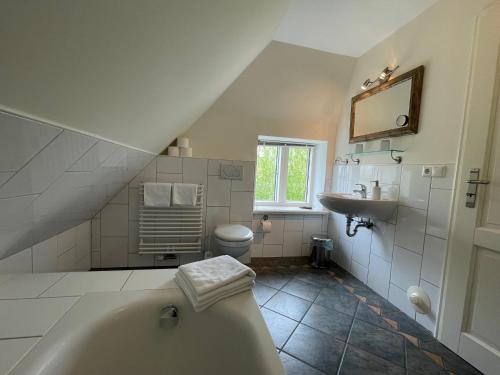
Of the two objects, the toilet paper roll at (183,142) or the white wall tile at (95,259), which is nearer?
the white wall tile at (95,259)

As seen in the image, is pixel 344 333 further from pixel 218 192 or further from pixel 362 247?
pixel 218 192

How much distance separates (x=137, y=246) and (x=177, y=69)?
1.92 metres

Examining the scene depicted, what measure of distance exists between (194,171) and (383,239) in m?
1.83

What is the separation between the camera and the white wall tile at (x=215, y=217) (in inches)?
91.8

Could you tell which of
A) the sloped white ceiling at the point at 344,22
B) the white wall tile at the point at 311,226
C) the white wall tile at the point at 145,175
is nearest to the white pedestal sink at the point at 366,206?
the white wall tile at the point at 311,226

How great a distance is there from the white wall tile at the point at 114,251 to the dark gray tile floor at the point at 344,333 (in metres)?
1.33

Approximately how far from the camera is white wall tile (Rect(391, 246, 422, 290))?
1597 millimetres

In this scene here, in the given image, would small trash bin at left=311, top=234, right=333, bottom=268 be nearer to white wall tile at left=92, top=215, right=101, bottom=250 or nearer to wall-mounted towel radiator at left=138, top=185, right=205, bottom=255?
wall-mounted towel radiator at left=138, top=185, right=205, bottom=255

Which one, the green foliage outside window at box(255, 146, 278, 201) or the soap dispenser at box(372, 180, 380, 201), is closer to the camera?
the soap dispenser at box(372, 180, 380, 201)

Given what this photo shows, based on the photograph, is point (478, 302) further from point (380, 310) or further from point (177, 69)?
point (177, 69)

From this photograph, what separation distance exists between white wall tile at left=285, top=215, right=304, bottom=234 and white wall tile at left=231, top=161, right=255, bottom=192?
61 centimetres

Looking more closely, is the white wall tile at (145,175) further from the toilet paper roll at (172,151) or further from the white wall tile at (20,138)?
the white wall tile at (20,138)

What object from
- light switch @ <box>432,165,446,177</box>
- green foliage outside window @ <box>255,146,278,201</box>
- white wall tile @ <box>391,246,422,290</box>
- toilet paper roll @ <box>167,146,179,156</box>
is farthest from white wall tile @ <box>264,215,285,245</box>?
light switch @ <box>432,165,446,177</box>

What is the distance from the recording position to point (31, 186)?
725 mm
